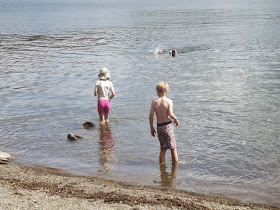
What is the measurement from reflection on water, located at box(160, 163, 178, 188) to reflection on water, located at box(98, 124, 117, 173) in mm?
836

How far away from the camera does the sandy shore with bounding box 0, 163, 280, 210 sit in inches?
216

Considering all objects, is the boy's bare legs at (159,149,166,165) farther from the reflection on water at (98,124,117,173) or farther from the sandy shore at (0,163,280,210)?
the sandy shore at (0,163,280,210)

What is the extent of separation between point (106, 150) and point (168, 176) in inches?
70.8

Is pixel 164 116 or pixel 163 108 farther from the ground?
pixel 163 108

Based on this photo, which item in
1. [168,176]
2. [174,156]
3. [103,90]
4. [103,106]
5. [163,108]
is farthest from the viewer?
[103,106]

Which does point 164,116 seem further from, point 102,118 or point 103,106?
point 102,118

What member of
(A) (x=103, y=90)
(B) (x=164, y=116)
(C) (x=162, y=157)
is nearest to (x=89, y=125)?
(A) (x=103, y=90)

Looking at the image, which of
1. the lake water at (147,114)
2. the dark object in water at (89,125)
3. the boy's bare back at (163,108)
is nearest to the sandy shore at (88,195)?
the lake water at (147,114)

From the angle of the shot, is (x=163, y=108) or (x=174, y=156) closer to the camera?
(x=163, y=108)

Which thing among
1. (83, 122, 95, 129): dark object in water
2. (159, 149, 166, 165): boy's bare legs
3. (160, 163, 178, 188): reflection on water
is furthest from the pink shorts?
(160, 163, 178, 188): reflection on water

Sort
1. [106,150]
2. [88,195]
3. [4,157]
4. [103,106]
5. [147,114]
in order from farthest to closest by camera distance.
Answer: [147,114]
[103,106]
[106,150]
[4,157]
[88,195]

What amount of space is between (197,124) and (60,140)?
2.97 metres

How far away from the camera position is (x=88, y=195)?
589 cm

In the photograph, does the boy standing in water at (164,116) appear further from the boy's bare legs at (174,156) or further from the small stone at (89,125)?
the small stone at (89,125)
